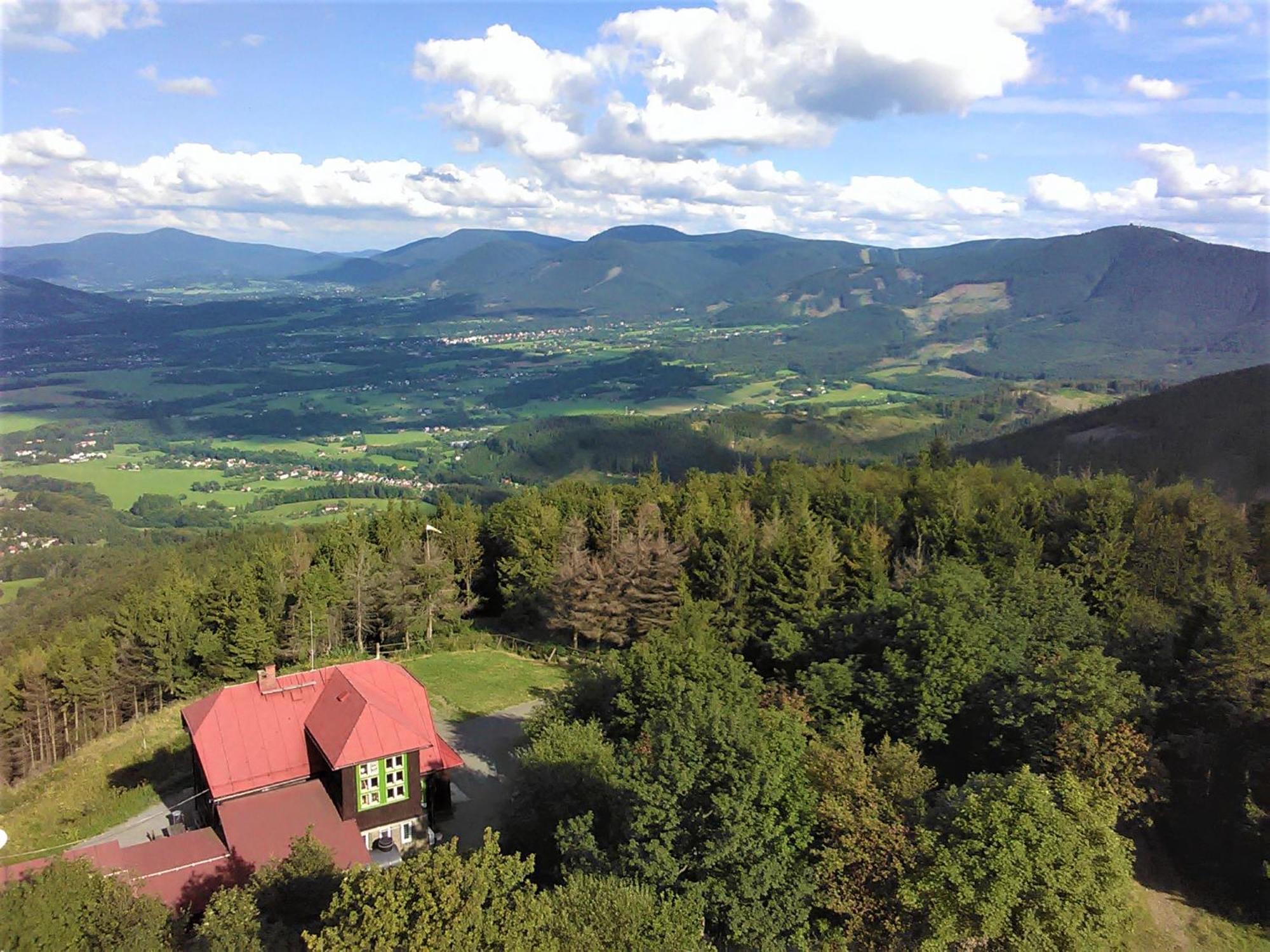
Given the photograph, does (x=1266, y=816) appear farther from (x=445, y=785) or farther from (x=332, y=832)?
(x=332, y=832)

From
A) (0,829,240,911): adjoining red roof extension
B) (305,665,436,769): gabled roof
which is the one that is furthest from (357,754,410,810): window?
(0,829,240,911): adjoining red roof extension

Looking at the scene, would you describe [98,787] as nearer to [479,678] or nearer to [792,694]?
[479,678]

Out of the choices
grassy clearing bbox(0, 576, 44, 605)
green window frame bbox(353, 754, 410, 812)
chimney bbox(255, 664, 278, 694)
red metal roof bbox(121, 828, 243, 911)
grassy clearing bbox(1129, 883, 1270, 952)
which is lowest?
grassy clearing bbox(0, 576, 44, 605)

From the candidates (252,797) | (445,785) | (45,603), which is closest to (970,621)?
(445,785)

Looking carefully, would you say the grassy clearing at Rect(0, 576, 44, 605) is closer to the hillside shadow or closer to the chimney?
the hillside shadow

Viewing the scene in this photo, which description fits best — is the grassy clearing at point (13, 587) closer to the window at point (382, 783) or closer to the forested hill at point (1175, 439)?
the window at point (382, 783)

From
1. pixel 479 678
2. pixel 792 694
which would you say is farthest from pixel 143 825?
pixel 792 694

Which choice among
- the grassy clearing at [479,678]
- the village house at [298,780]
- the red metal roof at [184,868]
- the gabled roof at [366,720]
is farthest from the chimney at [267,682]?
the grassy clearing at [479,678]
